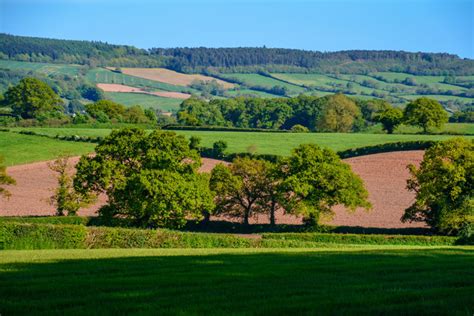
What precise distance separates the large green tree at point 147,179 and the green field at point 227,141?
111 ft

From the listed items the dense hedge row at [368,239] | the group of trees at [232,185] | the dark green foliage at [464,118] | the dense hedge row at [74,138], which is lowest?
the dense hedge row at [368,239]

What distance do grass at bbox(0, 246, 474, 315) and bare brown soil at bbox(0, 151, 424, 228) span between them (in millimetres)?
42875

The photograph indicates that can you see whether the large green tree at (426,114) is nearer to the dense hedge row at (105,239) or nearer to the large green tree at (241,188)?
the large green tree at (241,188)

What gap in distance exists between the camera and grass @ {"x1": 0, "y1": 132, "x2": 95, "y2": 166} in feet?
336

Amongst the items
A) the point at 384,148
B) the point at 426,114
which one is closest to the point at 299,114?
the point at 426,114

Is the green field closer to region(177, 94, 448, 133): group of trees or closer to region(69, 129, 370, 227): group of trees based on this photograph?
region(69, 129, 370, 227): group of trees

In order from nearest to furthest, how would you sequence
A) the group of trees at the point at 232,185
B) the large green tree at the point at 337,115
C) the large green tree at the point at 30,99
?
the group of trees at the point at 232,185 → the large green tree at the point at 30,99 → the large green tree at the point at 337,115

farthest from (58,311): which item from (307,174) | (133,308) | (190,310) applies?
(307,174)

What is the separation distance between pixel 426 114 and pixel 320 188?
78.9 m

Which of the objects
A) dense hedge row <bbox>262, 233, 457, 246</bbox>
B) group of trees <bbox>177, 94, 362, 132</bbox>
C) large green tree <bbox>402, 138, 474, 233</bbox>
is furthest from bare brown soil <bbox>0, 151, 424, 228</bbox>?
group of trees <bbox>177, 94, 362, 132</bbox>

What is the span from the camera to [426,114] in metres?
142

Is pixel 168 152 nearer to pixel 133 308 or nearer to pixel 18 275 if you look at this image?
pixel 18 275

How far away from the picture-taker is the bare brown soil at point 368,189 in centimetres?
7306

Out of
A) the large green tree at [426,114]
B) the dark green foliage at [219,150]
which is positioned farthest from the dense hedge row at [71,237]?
the large green tree at [426,114]
